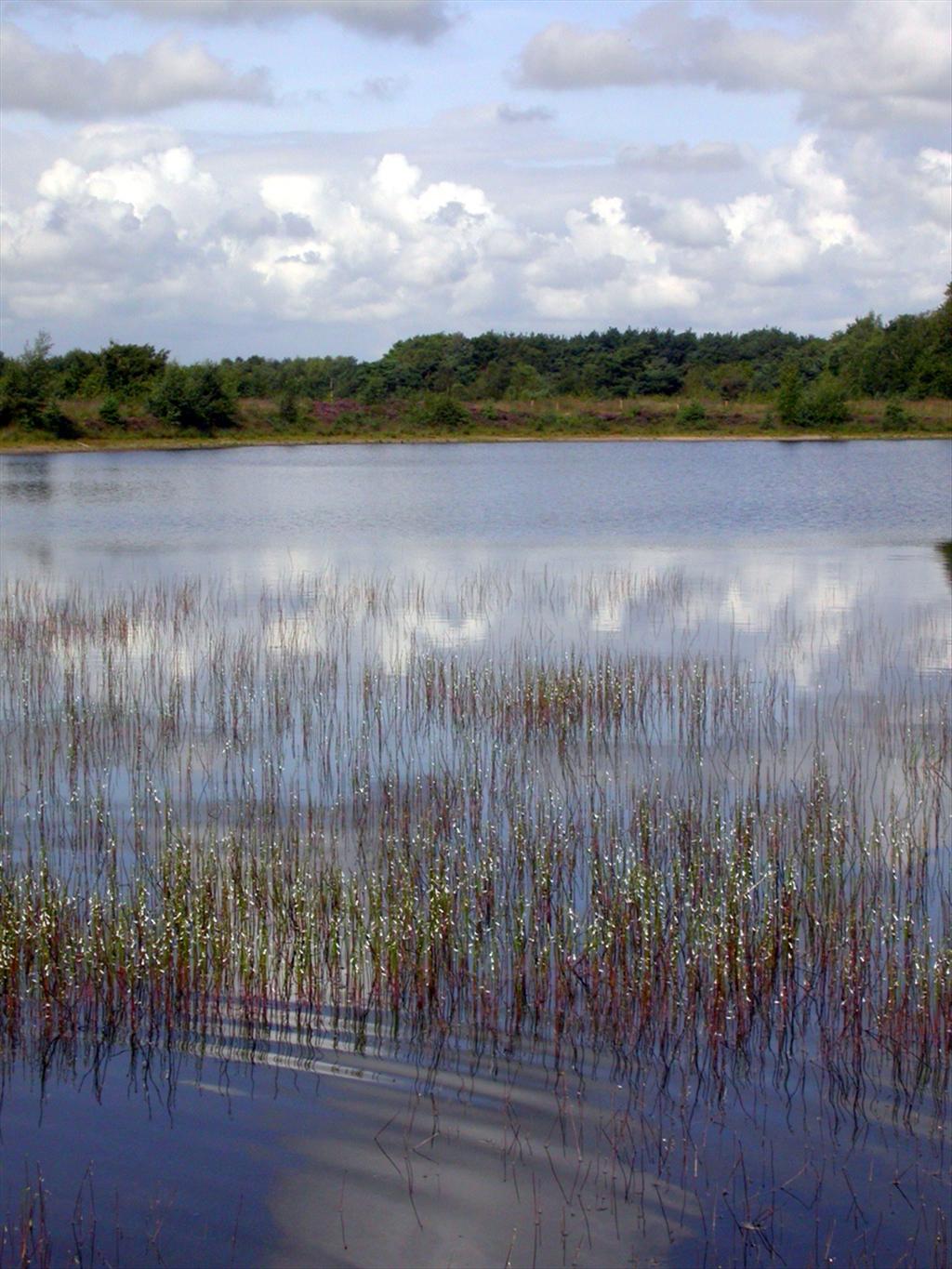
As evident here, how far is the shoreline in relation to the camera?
2356 inches

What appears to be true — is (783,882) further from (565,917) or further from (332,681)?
(332,681)

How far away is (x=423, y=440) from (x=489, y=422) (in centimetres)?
424

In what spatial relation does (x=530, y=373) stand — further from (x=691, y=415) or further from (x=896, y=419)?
(x=896, y=419)

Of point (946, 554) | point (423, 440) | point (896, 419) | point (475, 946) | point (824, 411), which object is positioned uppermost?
point (824, 411)

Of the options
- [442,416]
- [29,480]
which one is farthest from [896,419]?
[29,480]

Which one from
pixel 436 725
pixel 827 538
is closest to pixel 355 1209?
pixel 436 725

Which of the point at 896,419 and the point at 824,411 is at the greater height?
the point at 824,411

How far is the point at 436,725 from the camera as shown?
34.4ft

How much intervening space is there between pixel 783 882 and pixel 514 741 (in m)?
3.51

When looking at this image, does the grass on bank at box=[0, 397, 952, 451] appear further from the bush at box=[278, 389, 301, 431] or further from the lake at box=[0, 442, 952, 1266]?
the lake at box=[0, 442, 952, 1266]

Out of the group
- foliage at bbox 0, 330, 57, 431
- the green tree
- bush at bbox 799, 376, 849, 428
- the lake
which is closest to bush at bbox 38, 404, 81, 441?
foliage at bbox 0, 330, 57, 431

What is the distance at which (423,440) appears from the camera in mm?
65312

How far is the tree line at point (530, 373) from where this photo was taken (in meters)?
63.6

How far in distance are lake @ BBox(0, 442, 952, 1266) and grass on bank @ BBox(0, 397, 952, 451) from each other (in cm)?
5040
